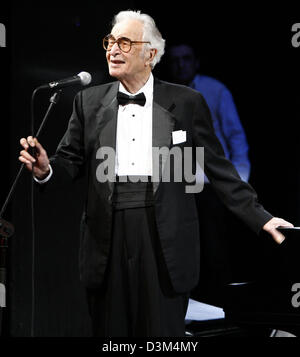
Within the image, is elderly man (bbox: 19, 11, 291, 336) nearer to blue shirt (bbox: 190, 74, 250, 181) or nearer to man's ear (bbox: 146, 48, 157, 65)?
man's ear (bbox: 146, 48, 157, 65)

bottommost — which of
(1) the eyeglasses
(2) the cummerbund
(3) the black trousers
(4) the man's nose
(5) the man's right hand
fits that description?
(3) the black trousers

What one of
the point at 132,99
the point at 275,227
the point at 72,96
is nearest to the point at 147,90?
the point at 132,99

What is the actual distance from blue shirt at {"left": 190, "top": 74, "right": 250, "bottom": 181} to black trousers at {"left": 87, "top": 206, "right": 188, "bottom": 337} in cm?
244

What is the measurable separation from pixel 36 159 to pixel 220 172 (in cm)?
77

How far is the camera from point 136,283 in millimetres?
2404

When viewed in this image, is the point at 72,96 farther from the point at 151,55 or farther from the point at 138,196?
the point at 138,196

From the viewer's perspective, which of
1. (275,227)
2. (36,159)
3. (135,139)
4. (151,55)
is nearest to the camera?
(36,159)

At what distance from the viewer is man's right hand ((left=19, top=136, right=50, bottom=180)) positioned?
212 cm

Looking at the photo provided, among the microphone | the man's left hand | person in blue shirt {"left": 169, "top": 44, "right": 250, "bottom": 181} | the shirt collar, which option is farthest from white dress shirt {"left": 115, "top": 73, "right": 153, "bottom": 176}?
person in blue shirt {"left": 169, "top": 44, "right": 250, "bottom": 181}

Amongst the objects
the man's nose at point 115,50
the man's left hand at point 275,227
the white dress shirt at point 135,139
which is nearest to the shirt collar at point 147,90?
the white dress shirt at point 135,139

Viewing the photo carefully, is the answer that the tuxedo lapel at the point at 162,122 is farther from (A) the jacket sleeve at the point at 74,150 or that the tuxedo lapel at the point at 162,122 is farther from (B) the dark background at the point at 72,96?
(B) the dark background at the point at 72,96

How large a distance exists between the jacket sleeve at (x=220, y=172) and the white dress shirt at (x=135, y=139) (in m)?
0.20

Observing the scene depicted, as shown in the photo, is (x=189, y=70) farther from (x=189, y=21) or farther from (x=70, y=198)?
(x=70, y=198)

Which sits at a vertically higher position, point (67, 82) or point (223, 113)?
point (223, 113)
